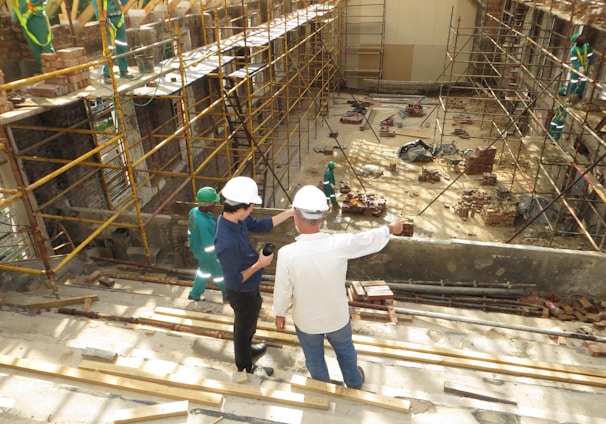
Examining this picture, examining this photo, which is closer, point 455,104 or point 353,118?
point 353,118

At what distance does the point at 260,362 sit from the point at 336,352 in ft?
3.08

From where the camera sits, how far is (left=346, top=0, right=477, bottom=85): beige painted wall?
21891 millimetres

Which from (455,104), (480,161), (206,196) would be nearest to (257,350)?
(206,196)

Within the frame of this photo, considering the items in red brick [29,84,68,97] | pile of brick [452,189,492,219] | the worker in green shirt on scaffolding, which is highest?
the worker in green shirt on scaffolding

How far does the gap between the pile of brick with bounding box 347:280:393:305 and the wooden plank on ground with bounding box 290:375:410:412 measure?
2.62 m

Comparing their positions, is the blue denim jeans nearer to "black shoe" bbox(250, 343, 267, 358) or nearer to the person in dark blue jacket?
the person in dark blue jacket

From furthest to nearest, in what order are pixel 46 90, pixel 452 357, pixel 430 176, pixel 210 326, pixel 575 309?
pixel 430 176
pixel 575 309
pixel 46 90
pixel 210 326
pixel 452 357

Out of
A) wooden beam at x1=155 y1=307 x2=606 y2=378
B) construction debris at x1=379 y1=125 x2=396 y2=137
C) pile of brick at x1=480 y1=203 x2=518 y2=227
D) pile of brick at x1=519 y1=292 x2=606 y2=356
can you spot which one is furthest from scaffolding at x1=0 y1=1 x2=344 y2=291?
construction debris at x1=379 y1=125 x2=396 y2=137

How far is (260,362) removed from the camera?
4426 millimetres

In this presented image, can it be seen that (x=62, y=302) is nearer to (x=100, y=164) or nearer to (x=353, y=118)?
(x=100, y=164)

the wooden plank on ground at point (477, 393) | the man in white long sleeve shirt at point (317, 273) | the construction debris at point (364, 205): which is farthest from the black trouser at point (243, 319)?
the construction debris at point (364, 205)

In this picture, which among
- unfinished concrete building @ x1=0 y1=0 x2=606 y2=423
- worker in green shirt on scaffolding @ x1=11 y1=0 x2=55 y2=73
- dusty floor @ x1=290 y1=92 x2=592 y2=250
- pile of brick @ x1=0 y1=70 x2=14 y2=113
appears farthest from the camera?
dusty floor @ x1=290 y1=92 x2=592 y2=250

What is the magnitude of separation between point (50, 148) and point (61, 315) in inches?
143

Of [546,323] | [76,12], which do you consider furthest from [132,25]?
[546,323]
